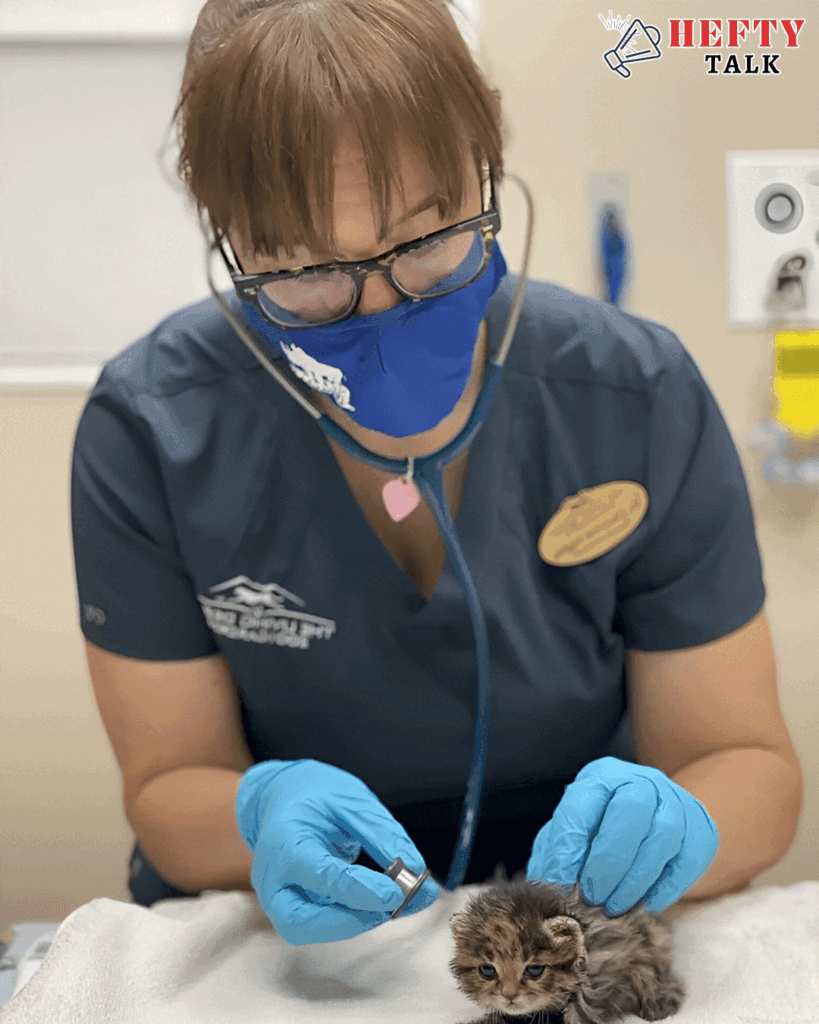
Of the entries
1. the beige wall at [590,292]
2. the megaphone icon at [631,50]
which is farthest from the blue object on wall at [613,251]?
the megaphone icon at [631,50]

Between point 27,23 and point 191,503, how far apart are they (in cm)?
68

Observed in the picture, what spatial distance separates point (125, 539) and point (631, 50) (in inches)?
30.7

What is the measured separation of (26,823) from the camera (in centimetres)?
148

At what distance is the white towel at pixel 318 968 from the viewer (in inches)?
30.4

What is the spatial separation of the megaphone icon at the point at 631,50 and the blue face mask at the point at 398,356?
0.34 metres

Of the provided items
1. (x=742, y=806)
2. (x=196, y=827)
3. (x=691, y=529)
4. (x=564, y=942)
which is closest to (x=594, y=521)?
(x=691, y=529)

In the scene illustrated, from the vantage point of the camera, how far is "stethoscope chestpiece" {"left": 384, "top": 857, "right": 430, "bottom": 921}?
798mm

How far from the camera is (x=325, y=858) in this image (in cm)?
81

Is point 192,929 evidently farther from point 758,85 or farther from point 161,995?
point 758,85

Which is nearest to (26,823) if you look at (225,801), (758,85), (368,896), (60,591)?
(60,591)

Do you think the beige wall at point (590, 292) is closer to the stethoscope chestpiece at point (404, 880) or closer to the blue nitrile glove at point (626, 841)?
the blue nitrile glove at point (626, 841)

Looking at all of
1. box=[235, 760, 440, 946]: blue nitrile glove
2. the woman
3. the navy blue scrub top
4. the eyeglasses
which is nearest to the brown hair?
the eyeglasses

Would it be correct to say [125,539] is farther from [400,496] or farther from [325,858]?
[325,858]

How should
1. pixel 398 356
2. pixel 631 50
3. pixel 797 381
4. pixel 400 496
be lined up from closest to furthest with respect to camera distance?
1. pixel 398 356
2. pixel 400 496
3. pixel 631 50
4. pixel 797 381
